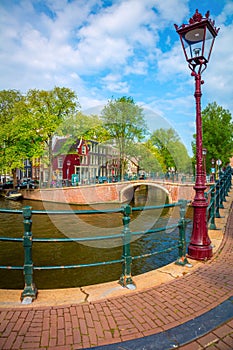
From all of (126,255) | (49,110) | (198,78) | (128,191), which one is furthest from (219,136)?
(126,255)

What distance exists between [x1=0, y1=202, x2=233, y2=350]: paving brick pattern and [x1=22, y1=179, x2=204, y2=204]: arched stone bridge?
22763mm

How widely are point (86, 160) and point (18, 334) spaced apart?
1532 inches

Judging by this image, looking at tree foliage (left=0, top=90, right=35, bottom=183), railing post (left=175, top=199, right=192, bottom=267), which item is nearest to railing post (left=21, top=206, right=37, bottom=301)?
railing post (left=175, top=199, right=192, bottom=267)

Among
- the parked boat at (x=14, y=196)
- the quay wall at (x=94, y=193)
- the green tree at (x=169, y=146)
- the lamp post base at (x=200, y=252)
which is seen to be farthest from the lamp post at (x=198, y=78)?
the green tree at (x=169, y=146)

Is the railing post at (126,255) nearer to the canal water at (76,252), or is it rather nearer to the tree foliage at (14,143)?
the canal water at (76,252)

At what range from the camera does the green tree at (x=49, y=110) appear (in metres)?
26.3

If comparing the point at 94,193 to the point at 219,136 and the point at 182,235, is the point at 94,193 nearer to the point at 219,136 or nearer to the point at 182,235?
the point at 219,136

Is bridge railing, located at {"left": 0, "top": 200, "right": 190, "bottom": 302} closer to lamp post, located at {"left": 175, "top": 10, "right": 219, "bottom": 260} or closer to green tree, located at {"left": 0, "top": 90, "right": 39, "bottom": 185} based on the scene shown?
lamp post, located at {"left": 175, "top": 10, "right": 219, "bottom": 260}

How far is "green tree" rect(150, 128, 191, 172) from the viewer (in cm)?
4612

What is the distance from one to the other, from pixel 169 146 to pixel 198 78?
43.4 m

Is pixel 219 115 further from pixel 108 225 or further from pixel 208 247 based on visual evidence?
pixel 208 247

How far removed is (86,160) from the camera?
40844 mm

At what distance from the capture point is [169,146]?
47.0m

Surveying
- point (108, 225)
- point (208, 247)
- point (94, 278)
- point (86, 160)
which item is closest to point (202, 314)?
point (208, 247)
